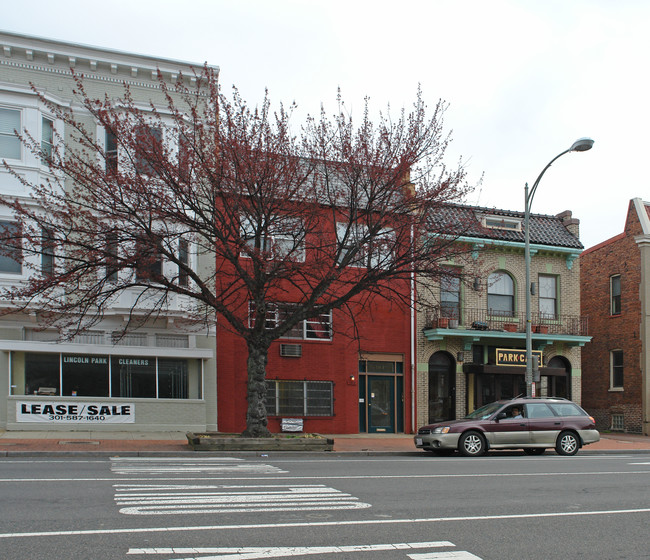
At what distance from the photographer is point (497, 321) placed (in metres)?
26.5

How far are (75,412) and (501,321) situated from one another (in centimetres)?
1511

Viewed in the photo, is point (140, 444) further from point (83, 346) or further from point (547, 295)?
point (547, 295)

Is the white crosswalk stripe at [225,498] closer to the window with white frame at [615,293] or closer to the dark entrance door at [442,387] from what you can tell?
the dark entrance door at [442,387]

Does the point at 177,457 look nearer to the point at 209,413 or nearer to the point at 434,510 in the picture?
the point at 209,413

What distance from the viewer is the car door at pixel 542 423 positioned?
1858cm

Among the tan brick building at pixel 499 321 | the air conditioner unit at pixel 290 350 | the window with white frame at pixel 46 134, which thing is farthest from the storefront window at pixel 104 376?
the tan brick building at pixel 499 321

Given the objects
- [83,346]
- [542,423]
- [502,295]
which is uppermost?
[502,295]

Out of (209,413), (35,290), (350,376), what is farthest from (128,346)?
(350,376)

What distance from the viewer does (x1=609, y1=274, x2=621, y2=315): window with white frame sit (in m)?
30.0

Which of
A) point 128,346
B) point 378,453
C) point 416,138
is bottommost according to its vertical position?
point 378,453

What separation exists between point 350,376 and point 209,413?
5.00 metres

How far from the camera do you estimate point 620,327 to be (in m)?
29.6

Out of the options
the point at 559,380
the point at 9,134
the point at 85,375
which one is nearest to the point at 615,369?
the point at 559,380

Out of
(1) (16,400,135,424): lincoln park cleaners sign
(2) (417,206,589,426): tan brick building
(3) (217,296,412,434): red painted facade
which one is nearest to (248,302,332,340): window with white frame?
(3) (217,296,412,434): red painted facade
